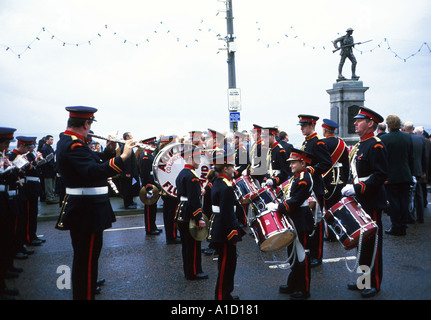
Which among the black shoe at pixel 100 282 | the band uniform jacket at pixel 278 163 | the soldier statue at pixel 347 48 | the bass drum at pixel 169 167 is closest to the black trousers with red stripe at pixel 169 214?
the bass drum at pixel 169 167

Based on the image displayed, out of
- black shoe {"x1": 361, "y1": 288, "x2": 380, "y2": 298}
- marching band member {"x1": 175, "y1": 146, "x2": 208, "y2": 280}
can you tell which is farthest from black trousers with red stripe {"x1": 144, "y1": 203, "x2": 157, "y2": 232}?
black shoe {"x1": 361, "y1": 288, "x2": 380, "y2": 298}

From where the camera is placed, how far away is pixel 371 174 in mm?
4805

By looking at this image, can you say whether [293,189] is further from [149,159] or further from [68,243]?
[68,243]

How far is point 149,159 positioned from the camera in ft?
A: 26.9

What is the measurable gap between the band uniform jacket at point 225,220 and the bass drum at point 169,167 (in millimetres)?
Result: 2357

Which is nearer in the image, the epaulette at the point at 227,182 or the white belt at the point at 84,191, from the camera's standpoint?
the white belt at the point at 84,191

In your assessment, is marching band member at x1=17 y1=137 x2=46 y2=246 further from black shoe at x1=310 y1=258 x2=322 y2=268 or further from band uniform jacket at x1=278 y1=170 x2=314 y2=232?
black shoe at x1=310 y1=258 x2=322 y2=268

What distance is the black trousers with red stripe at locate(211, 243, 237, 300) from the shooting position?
4.45 meters

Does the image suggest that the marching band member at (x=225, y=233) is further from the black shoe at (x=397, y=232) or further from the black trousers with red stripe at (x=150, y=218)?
the black shoe at (x=397, y=232)

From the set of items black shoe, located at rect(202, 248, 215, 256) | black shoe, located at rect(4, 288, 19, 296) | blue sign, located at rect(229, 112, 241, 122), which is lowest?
black shoe, located at rect(202, 248, 215, 256)

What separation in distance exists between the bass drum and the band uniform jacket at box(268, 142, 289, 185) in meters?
1.26

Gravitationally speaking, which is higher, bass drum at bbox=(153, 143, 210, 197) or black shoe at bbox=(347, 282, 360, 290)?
bass drum at bbox=(153, 143, 210, 197)

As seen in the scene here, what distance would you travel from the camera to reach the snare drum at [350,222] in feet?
14.7

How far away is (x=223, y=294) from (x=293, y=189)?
1.38 meters
